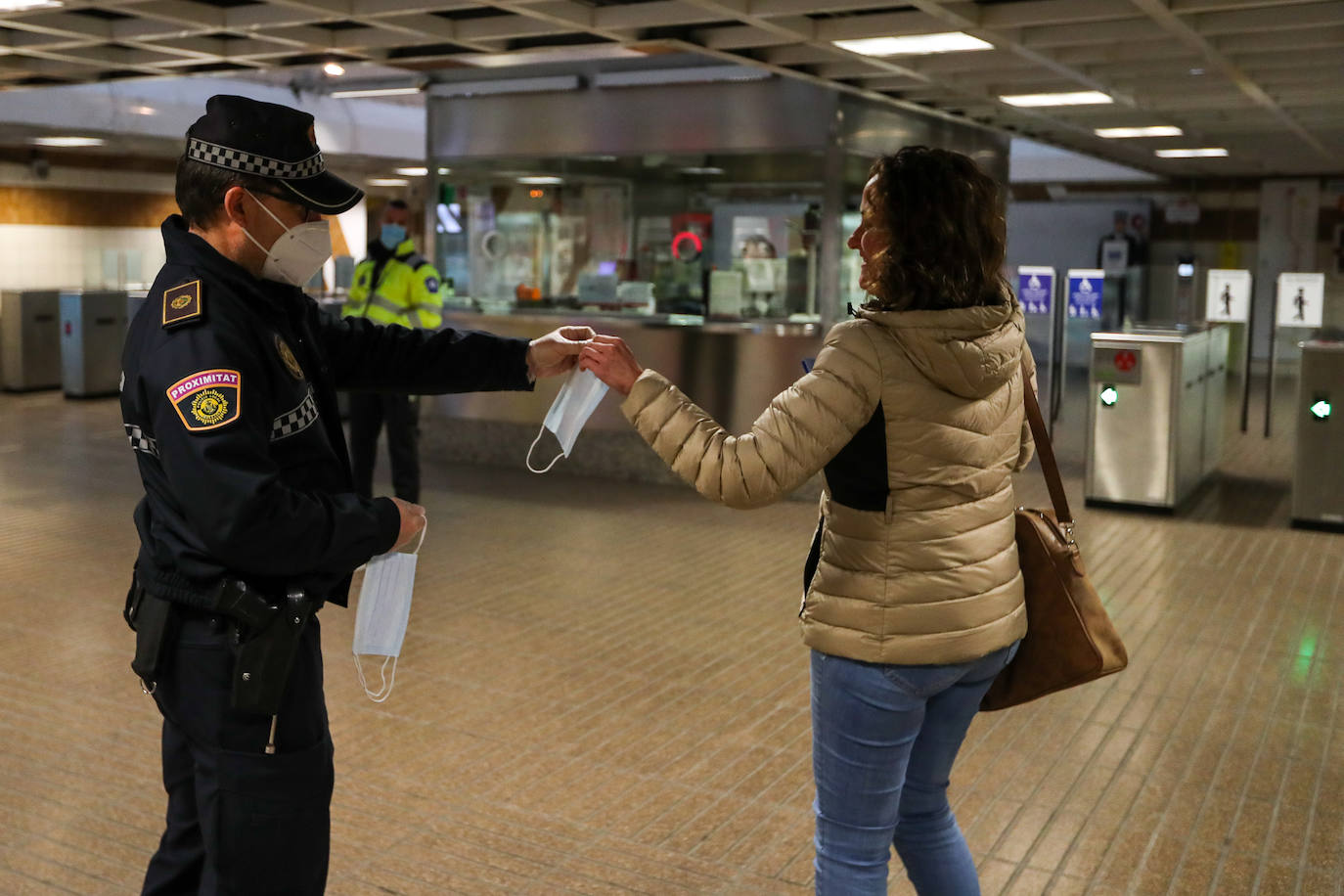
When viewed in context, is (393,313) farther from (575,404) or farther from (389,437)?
(575,404)

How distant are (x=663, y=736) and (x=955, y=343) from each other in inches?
104

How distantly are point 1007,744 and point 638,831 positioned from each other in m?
1.45

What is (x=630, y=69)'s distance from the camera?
973 centimetres

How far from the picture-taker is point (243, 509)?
1.93 meters

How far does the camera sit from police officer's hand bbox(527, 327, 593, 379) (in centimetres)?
263

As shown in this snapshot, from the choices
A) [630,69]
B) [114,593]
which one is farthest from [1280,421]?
[114,593]

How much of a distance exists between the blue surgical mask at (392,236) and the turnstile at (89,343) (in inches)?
309

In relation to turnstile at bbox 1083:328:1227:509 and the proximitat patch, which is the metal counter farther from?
the proximitat patch

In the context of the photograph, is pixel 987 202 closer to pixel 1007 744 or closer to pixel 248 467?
pixel 248 467

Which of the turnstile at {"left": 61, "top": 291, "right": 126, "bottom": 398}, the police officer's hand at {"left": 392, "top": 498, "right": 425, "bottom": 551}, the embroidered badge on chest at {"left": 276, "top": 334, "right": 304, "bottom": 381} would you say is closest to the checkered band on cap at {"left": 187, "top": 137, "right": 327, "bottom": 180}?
the embroidered badge on chest at {"left": 276, "top": 334, "right": 304, "bottom": 381}

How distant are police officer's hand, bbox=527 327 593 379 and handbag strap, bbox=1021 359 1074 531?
2.87 ft

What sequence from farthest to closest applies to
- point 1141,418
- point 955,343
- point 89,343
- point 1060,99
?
1. point 89,343
2. point 1060,99
3. point 1141,418
4. point 955,343

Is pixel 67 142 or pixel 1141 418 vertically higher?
pixel 67 142

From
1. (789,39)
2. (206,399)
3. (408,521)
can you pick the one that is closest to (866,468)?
(408,521)
